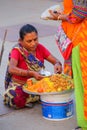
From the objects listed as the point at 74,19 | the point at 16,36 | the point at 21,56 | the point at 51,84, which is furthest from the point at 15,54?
the point at 16,36

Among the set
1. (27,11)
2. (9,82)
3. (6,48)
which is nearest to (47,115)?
(9,82)

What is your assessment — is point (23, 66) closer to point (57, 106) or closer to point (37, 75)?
point (37, 75)

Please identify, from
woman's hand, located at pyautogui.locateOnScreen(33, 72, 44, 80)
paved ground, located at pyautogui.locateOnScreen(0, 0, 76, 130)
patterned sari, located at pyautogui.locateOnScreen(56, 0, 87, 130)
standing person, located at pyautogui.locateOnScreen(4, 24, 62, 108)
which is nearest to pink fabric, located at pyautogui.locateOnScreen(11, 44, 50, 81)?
standing person, located at pyautogui.locateOnScreen(4, 24, 62, 108)

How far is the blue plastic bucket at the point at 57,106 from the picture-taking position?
4590 millimetres

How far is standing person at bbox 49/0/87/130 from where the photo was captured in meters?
3.93

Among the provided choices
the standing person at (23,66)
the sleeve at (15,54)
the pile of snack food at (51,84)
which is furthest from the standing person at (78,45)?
the sleeve at (15,54)

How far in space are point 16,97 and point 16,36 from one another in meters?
4.48

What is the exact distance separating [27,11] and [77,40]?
29.6ft

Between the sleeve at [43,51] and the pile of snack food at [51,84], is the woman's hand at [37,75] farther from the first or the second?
the sleeve at [43,51]

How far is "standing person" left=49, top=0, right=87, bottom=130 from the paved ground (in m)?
0.45

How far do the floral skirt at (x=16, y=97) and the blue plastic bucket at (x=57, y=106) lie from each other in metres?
0.36

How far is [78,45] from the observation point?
4.04 m

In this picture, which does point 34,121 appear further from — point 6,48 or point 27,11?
point 27,11

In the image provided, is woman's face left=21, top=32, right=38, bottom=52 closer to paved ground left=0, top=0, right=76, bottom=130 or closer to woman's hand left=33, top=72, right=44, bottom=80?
woman's hand left=33, top=72, right=44, bottom=80
